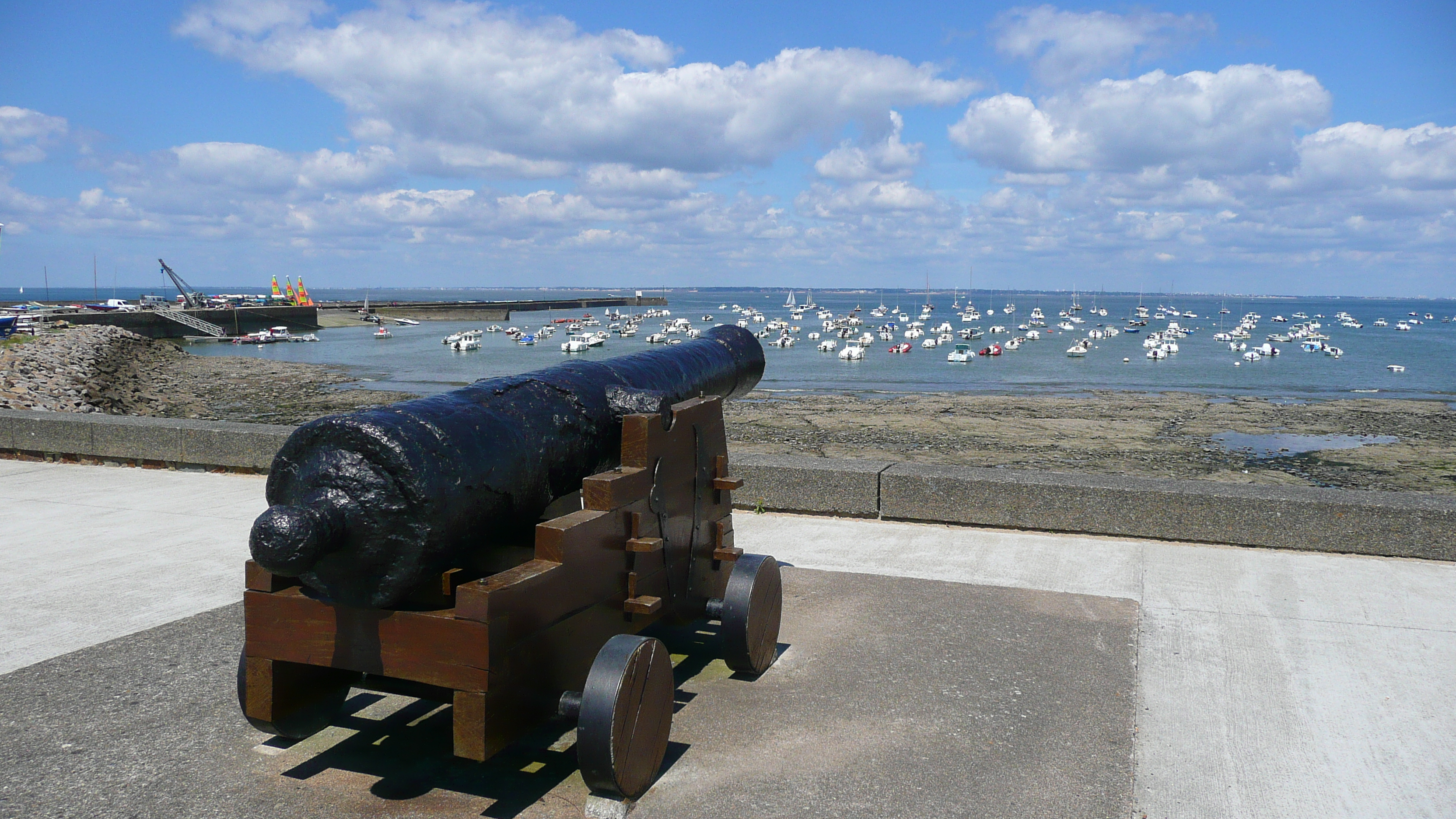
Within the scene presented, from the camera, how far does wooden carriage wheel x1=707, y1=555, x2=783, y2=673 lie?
159 inches

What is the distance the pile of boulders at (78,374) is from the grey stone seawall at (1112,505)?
441 inches

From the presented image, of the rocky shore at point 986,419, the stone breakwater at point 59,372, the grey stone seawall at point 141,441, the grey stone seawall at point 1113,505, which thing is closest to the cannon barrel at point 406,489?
the grey stone seawall at point 1113,505

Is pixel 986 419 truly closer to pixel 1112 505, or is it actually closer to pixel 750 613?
pixel 1112 505

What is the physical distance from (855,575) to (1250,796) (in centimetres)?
285

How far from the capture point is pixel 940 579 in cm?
581

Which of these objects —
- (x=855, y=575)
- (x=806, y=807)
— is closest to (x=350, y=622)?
(x=806, y=807)

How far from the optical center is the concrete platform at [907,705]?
3.19 metres

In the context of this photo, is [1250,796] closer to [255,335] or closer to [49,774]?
[49,774]

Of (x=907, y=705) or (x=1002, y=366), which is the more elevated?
(x=907, y=705)

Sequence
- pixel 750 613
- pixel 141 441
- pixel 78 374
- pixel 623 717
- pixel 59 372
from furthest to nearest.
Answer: pixel 78 374
pixel 59 372
pixel 141 441
pixel 750 613
pixel 623 717

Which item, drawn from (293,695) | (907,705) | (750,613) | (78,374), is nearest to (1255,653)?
(907,705)

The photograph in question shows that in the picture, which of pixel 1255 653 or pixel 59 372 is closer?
pixel 1255 653

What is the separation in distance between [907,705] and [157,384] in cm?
3696

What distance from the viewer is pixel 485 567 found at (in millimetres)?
3172
